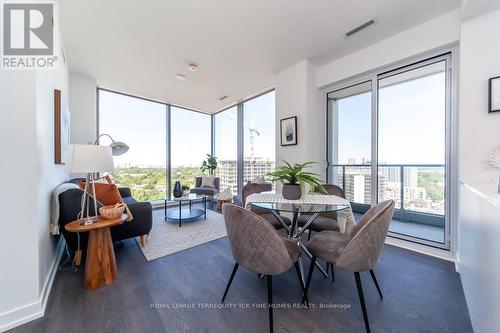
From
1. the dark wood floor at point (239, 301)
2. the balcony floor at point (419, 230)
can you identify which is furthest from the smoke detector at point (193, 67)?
the balcony floor at point (419, 230)

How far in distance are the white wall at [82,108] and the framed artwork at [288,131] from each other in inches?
146

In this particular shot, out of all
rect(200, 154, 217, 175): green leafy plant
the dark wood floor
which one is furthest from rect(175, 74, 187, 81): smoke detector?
the dark wood floor

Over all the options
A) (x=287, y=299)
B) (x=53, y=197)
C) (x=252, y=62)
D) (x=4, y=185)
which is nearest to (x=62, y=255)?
(x=53, y=197)

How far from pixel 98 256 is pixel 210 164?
153 inches

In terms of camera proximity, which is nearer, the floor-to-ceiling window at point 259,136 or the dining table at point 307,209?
the dining table at point 307,209

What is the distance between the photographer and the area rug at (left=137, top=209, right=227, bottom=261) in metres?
2.33

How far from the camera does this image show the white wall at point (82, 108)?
344cm

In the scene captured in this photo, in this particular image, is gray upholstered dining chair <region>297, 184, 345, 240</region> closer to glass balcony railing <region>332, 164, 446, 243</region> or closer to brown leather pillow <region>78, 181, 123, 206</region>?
glass balcony railing <region>332, 164, 446, 243</region>

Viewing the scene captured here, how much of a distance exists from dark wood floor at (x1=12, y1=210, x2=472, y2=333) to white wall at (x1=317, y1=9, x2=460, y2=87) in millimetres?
2450

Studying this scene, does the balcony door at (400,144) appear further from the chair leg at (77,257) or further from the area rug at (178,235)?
the chair leg at (77,257)

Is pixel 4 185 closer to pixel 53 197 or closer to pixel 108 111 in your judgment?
pixel 53 197

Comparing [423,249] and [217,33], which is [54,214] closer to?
[217,33]

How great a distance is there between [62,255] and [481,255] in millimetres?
3700

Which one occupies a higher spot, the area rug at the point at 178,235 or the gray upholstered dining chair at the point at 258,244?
the gray upholstered dining chair at the point at 258,244
